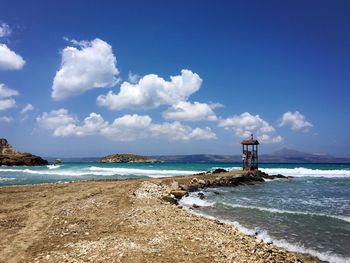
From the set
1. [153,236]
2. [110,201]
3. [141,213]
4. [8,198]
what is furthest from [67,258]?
[8,198]

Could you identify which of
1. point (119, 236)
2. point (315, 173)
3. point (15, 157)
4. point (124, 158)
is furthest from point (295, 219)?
point (124, 158)

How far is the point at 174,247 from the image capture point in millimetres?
10234

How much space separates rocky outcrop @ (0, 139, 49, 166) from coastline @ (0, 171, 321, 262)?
9842 centimetres

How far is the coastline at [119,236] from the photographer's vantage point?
9602 mm

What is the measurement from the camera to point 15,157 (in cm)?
10906

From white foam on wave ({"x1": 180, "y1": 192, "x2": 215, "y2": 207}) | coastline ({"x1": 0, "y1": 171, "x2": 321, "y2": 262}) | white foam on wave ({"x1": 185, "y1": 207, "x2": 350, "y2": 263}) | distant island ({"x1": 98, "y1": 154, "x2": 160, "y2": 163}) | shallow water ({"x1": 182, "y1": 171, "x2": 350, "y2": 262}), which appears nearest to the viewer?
coastline ({"x1": 0, "y1": 171, "x2": 321, "y2": 262})

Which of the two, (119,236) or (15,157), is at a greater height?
(15,157)

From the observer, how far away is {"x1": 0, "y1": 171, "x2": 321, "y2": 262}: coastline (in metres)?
9.60

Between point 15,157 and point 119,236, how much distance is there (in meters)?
109

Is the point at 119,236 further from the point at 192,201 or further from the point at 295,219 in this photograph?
the point at 192,201

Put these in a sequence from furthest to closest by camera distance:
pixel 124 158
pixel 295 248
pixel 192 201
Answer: pixel 124 158
pixel 192 201
pixel 295 248

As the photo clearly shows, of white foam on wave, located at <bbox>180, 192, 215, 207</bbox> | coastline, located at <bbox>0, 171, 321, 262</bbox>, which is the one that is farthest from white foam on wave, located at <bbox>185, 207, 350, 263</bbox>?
white foam on wave, located at <bbox>180, 192, 215, 207</bbox>

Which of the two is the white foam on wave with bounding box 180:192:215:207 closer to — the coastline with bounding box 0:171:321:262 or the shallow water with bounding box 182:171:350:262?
the shallow water with bounding box 182:171:350:262

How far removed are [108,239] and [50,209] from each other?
676 centimetres
